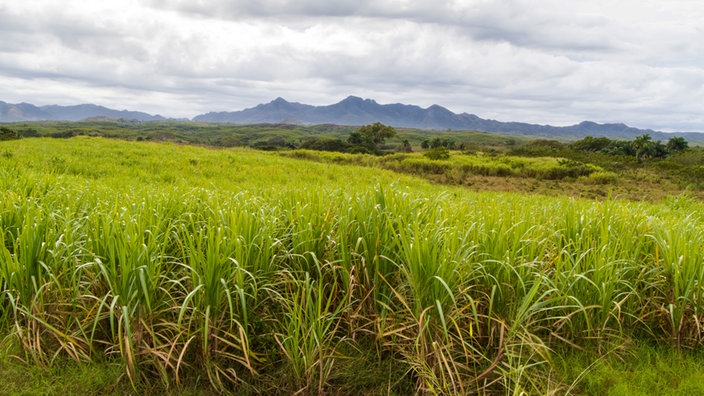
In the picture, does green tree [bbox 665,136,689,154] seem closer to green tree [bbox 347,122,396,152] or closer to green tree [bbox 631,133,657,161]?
green tree [bbox 631,133,657,161]

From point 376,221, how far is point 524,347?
176cm

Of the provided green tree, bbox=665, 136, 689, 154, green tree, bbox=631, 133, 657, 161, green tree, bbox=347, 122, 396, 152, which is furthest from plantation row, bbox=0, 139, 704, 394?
green tree, bbox=665, 136, 689, 154

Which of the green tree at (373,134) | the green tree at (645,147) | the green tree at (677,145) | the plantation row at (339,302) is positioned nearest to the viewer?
the plantation row at (339,302)

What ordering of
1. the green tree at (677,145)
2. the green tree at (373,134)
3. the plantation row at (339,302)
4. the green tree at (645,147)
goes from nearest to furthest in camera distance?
the plantation row at (339,302) → the green tree at (645,147) → the green tree at (677,145) → the green tree at (373,134)

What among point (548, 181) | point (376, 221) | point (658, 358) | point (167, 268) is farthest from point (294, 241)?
point (548, 181)

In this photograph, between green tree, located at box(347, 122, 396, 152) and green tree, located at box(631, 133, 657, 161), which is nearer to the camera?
green tree, located at box(631, 133, 657, 161)

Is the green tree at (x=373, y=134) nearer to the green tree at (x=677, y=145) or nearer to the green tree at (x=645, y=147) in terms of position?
the green tree at (x=645, y=147)

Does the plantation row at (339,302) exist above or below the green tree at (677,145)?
below

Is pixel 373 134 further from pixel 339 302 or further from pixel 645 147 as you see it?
pixel 339 302

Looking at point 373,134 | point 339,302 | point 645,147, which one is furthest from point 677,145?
point 339,302

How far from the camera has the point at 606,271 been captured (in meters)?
3.65

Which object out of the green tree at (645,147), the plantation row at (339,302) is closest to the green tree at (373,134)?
the green tree at (645,147)

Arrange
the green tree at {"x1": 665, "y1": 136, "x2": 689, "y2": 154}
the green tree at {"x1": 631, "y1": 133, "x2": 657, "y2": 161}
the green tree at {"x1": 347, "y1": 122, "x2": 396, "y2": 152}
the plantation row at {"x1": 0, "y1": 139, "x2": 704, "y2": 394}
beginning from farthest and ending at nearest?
1. the green tree at {"x1": 347, "y1": 122, "x2": 396, "y2": 152}
2. the green tree at {"x1": 665, "y1": 136, "x2": 689, "y2": 154}
3. the green tree at {"x1": 631, "y1": 133, "x2": 657, "y2": 161}
4. the plantation row at {"x1": 0, "y1": 139, "x2": 704, "y2": 394}

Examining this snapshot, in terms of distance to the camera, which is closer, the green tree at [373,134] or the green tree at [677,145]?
the green tree at [677,145]
